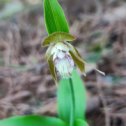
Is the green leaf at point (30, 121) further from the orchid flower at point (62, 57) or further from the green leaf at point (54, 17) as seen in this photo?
the green leaf at point (54, 17)

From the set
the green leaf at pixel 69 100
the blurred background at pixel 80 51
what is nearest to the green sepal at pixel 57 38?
the green leaf at pixel 69 100

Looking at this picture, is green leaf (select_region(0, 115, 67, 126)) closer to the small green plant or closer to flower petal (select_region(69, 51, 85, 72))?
the small green plant

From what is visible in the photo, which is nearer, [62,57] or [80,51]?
[62,57]

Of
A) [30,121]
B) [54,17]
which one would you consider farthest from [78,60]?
[30,121]

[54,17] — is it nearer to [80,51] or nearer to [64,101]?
[64,101]

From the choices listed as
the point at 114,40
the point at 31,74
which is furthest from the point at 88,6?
the point at 31,74

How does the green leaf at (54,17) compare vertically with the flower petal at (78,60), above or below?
above
